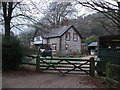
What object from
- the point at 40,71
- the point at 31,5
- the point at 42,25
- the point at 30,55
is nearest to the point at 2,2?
the point at 31,5

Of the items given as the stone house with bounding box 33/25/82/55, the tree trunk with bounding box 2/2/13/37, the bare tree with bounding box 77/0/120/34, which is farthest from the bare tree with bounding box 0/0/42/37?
the stone house with bounding box 33/25/82/55

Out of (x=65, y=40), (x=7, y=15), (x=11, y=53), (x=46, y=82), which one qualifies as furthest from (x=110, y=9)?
(x=65, y=40)

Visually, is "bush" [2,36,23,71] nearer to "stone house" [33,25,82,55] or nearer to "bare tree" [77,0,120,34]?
"bare tree" [77,0,120,34]

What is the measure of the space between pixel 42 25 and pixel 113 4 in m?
8.40

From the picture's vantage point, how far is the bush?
10.6 metres

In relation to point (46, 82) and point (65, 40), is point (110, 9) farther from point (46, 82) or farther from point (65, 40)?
point (65, 40)

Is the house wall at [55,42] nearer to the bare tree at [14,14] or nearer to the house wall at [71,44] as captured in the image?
the house wall at [71,44]

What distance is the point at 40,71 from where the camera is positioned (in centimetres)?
1092

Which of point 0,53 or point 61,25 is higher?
point 61,25

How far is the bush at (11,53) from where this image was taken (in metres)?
10.6

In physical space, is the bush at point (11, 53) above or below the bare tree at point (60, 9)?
below

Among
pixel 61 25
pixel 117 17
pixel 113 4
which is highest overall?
pixel 61 25

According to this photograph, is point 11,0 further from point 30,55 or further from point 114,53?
point 114,53

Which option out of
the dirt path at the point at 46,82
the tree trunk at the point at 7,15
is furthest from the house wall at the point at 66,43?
the dirt path at the point at 46,82
